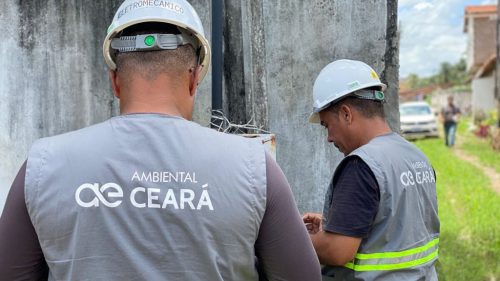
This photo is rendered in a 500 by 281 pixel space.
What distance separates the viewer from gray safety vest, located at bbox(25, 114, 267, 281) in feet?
4.97

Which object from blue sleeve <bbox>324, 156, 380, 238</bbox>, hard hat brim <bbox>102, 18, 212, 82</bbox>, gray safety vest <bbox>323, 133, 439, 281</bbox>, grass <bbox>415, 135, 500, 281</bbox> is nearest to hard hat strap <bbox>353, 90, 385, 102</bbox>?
gray safety vest <bbox>323, 133, 439, 281</bbox>

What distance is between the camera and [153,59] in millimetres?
1633

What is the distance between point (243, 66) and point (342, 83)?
688 millimetres

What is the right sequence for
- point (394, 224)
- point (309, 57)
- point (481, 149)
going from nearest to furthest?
point (394, 224) < point (309, 57) < point (481, 149)

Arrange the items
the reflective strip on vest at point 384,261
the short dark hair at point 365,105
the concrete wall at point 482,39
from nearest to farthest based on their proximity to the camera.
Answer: the reflective strip on vest at point 384,261 < the short dark hair at point 365,105 < the concrete wall at point 482,39

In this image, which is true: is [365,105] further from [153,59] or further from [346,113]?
[153,59]

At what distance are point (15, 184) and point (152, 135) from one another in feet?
1.21

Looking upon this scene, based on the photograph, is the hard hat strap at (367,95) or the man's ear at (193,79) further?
the hard hat strap at (367,95)

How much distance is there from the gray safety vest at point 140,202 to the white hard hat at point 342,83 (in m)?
1.18

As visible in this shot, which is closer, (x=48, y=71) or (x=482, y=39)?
(x=48, y=71)

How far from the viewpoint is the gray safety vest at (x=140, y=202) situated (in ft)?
4.97

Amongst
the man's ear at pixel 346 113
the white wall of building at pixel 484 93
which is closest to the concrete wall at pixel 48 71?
the man's ear at pixel 346 113

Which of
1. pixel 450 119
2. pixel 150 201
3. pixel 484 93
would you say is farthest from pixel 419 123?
pixel 150 201

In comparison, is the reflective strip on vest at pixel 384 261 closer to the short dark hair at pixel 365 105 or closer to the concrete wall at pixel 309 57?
the short dark hair at pixel 365 105
